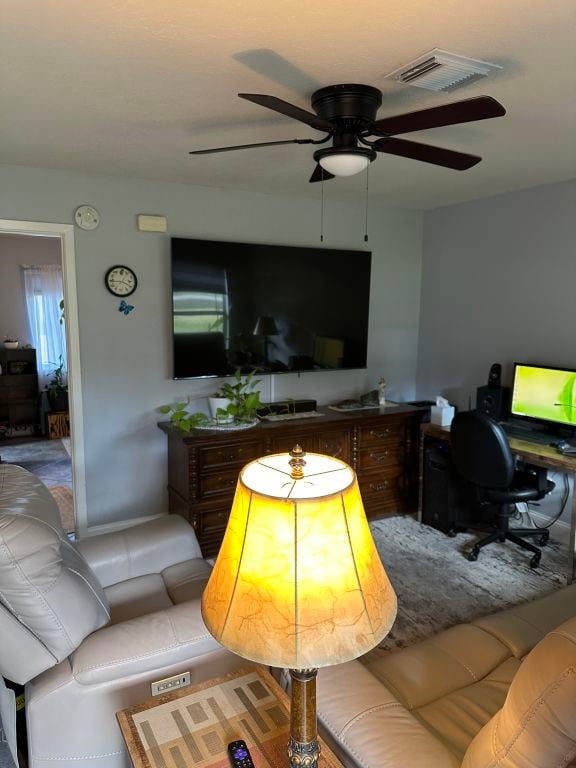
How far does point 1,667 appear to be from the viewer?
1.52 meters

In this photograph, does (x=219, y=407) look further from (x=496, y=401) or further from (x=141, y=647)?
(x=141, y=647)

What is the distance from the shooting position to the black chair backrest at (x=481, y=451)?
3138mm

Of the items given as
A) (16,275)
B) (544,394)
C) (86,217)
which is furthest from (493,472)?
(16,275)

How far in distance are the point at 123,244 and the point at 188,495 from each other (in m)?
1.71

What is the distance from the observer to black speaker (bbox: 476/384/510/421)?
3773 millimetres

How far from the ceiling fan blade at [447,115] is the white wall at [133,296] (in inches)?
81.6

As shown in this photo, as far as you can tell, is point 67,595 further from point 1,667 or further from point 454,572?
point 454,572

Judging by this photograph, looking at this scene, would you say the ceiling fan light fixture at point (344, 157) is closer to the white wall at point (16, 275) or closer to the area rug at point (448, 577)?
the area rug at point (448, 577)

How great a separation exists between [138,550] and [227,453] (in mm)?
1168

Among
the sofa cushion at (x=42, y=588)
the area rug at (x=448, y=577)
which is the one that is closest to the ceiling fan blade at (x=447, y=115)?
the sofa cushion at (x=42, y=588)

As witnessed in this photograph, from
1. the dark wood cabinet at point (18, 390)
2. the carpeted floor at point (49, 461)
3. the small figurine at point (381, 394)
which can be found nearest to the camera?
the small figurine at point (381, 394)

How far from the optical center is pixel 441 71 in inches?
72.6

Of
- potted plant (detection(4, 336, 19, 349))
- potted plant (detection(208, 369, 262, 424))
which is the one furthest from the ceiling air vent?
potted plant (detection(4, 336, 19, 349))

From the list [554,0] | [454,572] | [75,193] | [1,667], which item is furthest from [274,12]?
[454,572]
